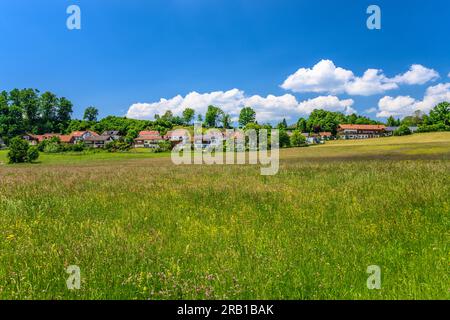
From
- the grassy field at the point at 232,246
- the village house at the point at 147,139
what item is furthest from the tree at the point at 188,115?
the grassy field at the point at 232,246

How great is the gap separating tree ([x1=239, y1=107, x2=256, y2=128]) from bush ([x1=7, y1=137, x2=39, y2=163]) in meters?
102

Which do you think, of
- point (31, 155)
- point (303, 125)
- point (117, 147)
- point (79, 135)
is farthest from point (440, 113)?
point (79, 135)

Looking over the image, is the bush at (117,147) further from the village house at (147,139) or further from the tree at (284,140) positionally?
the tree at (284,140)

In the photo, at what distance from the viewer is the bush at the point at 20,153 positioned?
55.3m

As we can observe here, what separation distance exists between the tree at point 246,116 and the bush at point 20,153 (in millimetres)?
101997

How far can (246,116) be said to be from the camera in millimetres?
146500

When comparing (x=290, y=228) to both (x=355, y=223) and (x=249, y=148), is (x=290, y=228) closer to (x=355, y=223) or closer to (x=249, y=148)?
(x=355, y=223)

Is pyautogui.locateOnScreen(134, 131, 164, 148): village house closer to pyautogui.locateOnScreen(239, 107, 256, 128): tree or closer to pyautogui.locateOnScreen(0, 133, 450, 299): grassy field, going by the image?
pyautogui.locateOnScreen(239, 107, 256, 128): tree

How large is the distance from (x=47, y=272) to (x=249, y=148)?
248ft

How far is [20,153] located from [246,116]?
105735 mm

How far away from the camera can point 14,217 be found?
651 cm

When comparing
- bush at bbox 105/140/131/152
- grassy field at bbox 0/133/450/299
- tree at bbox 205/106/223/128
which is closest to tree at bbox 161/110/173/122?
tree at bbox 205/106/223/128

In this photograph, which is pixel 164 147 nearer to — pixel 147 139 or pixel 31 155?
pixel 31 155
